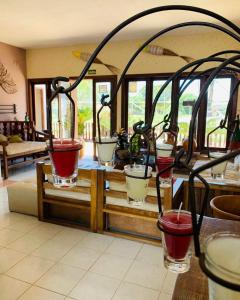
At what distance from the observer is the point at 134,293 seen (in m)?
1.90

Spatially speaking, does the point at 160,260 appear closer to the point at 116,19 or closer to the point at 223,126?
the point at 223,126

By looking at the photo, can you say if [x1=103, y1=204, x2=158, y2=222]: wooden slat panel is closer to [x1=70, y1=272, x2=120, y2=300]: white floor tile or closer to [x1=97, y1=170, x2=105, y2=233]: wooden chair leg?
[x1=97, y1=170, x2=105, y2=233]: wooden chair leg

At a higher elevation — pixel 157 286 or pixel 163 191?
pixel 163 191

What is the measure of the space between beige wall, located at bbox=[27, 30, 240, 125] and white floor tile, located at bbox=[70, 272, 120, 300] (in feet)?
15.0

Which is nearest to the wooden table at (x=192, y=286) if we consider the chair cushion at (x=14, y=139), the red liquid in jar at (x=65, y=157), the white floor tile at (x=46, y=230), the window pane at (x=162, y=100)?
the red liquid in jar at (x=65, y=157)

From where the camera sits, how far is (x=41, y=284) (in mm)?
A: 1979

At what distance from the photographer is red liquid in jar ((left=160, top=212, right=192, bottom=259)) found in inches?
23.0

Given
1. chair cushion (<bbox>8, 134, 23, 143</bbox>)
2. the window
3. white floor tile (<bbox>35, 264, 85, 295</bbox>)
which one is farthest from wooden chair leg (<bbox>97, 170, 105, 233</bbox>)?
chair cushion (<bbox>8, 134, 23, 143</bbox>)

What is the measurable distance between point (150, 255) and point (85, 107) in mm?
5890

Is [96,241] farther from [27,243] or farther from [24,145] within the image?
[24,145]

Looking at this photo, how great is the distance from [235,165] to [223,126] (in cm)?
175

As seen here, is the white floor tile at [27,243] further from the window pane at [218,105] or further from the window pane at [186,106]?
the window pane at [218,105]

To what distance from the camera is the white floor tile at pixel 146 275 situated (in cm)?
200

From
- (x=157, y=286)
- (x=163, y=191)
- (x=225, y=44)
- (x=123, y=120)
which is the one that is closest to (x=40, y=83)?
(x=123, y=120)
